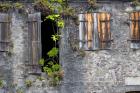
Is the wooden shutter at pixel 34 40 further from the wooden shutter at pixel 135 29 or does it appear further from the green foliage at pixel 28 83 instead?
the wooden shutter at pixel 135 29

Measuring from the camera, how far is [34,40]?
17.7 meters

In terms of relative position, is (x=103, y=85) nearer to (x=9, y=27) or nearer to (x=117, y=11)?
(x=117, y=11)

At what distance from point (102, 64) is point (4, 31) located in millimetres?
3939

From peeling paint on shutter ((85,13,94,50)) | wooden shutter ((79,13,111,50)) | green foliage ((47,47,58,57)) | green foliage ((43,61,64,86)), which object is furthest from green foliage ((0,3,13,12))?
peeling paint on shutter ((85,13,94,50))

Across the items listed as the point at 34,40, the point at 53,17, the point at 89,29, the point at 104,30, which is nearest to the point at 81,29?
the point at 89,29

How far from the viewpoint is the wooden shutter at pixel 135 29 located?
18.1 metres

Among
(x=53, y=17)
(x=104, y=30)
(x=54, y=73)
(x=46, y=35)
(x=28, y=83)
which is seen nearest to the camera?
(x=28, y=83)

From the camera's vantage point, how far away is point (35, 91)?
17.4m

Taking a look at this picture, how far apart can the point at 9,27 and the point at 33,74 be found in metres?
2.01

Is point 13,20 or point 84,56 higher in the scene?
point 13,20

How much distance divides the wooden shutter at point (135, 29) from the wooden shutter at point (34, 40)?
361 cm

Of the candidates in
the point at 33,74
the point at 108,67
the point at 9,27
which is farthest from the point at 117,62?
the point at 9,27

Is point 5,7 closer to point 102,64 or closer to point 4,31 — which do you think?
point 4,31

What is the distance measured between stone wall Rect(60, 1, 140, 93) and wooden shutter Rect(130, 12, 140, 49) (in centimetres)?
16
